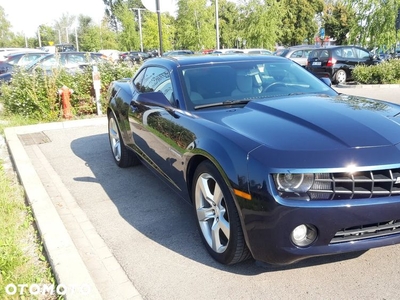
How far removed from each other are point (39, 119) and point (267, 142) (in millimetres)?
7770

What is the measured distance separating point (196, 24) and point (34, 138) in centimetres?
2715

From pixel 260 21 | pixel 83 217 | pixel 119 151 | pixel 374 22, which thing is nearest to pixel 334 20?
pixel 260 21

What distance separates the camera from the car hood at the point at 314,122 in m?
2.52

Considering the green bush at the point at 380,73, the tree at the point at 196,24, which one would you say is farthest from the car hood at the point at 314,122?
the tree at the point at 196,24

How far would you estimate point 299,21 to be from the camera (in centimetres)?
5231

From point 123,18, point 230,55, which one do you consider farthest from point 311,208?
point 123,18

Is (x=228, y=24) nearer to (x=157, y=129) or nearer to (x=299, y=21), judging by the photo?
(x=299, y=21)

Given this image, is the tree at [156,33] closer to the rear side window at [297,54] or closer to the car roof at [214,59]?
the rear side window at [297,54]

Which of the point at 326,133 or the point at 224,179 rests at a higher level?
the point at 326,133

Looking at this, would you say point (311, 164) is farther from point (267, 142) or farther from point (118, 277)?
point (118, 277)

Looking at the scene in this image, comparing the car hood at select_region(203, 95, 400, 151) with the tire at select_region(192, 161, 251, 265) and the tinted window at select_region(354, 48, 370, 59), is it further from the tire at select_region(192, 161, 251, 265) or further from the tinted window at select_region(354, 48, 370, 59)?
the tinted window at select_region(354, 48, 370, 59)

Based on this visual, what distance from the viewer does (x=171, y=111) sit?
3588 millimetres

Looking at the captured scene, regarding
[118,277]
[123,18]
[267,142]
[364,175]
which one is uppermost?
[123,18]

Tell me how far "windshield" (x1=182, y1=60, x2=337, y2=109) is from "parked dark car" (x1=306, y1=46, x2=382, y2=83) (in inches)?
492
